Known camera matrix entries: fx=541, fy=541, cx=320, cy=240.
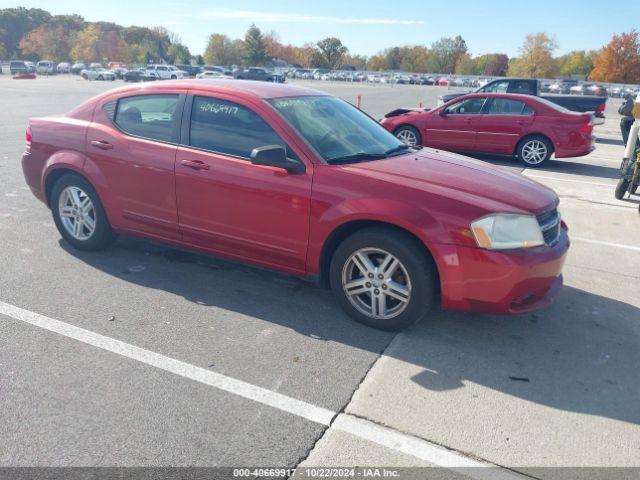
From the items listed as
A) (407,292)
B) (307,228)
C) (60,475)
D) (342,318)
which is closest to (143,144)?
(307,228)

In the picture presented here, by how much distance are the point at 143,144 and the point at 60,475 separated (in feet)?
9.80

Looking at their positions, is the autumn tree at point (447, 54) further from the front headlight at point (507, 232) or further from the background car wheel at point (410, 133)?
the front headlight at point (507, 232)

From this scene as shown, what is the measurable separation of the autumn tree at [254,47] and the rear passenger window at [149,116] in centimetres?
10655

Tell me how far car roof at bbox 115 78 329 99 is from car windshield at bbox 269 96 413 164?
0.37 feet

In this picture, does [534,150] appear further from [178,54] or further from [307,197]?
[178,54]

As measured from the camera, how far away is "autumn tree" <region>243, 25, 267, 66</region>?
105 meters

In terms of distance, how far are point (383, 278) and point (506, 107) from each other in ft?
29.6

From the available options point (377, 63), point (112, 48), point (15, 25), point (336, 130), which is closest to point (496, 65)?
point (377, 63)

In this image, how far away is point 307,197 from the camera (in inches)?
159

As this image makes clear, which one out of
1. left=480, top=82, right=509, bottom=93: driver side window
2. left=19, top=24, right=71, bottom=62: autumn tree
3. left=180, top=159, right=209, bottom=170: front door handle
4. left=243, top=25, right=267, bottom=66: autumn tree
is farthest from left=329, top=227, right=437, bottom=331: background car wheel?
left=19, top=24, right=71, bottom=62: autumn tree

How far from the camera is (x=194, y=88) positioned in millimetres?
4684

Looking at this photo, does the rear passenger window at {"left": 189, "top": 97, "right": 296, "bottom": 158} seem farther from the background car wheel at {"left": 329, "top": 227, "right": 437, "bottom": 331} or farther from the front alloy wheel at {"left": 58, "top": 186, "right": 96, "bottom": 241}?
the front alloy wheel at {"left": 58, "top": 186, "right": 96, "bottom": 241}

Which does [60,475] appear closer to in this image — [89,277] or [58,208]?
[89,277]

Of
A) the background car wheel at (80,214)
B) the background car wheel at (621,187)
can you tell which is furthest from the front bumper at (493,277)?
the background car wheel at (621,187)
